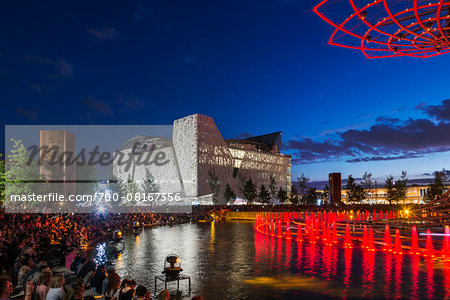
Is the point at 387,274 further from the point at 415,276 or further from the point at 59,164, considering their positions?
the point at 59,164

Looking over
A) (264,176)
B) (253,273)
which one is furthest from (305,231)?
(264,176)

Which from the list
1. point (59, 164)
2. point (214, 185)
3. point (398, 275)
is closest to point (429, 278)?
point (398, 275)

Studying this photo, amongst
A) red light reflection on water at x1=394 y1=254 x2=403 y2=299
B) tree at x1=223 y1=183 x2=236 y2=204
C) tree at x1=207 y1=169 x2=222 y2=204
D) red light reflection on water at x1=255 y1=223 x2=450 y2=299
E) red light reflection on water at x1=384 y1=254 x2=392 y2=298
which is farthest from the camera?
tree at x1=223 y1=183 x2=236 y2=204

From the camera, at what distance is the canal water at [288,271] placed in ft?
34.5

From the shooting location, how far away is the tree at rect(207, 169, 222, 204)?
79.2 m

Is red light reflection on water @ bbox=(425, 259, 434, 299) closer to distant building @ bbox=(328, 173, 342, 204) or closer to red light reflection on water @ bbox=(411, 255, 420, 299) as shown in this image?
red light reflection on water @ bbox=(411, 255, 420, 299)

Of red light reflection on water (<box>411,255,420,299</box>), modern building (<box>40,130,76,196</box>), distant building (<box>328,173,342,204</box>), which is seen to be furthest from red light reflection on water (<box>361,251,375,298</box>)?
modern building (<box>40,130,76,196</box>)

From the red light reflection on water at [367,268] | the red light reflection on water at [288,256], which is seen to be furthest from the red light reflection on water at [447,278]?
the red light reflection on water at [288,256]

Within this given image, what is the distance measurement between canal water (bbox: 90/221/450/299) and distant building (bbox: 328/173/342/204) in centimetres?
4097

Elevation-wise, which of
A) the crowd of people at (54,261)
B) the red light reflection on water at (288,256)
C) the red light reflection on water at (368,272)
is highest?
the crowd of people at (54,261)

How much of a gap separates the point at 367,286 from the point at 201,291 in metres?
4.79

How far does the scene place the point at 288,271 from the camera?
13.6m

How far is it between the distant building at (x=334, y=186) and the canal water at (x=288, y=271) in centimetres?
4097

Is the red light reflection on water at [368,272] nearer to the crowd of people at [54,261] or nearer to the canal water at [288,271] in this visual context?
the canal water at [288,271]
